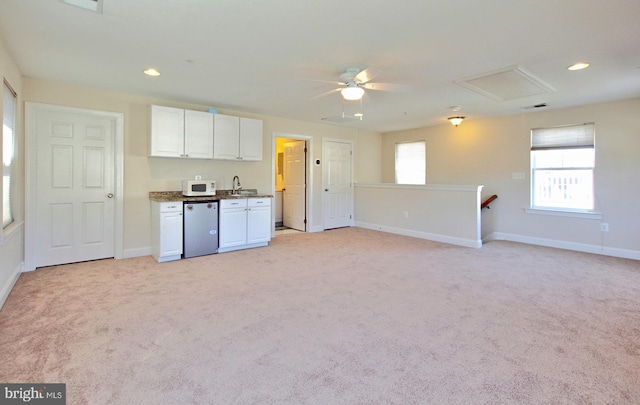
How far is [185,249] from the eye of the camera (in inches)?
180

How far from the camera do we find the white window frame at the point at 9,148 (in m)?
3.24

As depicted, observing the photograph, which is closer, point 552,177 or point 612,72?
point 612,72

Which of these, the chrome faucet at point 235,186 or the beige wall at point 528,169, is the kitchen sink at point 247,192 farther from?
the beige wall at point 528,169

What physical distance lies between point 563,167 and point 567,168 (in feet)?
0.19

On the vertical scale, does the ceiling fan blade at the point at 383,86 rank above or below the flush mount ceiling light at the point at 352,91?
above

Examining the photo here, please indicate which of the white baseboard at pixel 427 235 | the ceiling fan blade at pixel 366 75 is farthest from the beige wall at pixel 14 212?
the white baseboard at pixel 427 235

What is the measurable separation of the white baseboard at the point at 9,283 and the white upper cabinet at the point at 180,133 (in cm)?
203

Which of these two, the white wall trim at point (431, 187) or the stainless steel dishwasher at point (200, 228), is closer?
the stainless steel dishwasher at point (200, 228)

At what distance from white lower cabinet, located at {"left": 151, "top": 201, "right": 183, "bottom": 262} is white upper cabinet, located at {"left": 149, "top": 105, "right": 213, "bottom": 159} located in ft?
2.64

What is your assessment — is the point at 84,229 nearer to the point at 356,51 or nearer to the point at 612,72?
the point at 356,51

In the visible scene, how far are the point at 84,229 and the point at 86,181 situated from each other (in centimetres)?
66

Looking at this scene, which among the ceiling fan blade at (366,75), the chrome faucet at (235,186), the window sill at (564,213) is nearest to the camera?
the ceiling fan blade at (366,75)

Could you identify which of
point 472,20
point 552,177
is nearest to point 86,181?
point 472,20

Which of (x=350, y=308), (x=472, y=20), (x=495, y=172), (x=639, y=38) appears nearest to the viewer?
(x=472, y=20)
